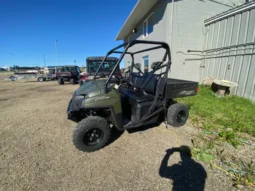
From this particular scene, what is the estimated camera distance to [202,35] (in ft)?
21.8

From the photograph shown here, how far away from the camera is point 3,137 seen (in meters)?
2.68

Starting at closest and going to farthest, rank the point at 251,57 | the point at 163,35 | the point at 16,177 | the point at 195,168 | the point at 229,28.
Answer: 1. the point at 16,177
2. the point at 195,168
3. the point at 251,57
4. the point at 229,28
5. the point at 163,35

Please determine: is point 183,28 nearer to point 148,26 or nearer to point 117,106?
point 148,26

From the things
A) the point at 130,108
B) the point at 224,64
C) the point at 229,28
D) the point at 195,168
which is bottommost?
the point at 195,168

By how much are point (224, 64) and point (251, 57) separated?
1.08 metres

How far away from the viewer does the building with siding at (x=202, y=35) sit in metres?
5.03

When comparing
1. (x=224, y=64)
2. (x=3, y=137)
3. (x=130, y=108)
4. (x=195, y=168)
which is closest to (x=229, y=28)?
(x=224, y=64)

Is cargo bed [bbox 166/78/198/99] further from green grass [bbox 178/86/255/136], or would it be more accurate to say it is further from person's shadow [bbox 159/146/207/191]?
person's shadow [bbox 159/146/207/191]

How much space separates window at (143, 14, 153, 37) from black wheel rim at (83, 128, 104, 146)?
785 cm

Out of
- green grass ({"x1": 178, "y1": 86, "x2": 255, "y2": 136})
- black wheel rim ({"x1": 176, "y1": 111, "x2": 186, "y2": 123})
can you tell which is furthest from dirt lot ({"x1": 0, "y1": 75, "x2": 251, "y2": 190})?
green grass ({"x1": 178, "y1": 86, "x2": 255, "y2": 136})

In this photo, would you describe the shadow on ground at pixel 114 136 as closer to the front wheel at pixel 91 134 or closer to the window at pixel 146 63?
the front wheel at pixel 91 134

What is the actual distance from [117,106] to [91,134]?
66 cm

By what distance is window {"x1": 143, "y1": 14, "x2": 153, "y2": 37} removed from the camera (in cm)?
800

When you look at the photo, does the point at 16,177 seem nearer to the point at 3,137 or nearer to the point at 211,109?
the point at 3,137
